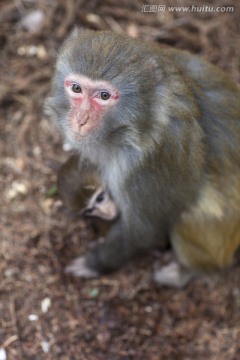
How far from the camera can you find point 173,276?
507 centimetres

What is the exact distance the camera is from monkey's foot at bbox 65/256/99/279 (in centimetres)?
492

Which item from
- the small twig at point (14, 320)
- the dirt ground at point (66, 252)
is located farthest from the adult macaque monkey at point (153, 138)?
the small twig at point (14, 320)

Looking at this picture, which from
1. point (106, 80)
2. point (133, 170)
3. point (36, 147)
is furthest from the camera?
point (36, 147)

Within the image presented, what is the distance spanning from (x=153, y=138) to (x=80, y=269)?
153 cm

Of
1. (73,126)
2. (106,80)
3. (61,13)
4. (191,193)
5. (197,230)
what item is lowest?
(197,230)

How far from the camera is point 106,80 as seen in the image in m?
3.64

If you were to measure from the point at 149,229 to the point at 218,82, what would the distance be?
1.11m

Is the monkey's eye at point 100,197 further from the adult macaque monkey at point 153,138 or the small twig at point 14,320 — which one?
the small twig at point 14,320

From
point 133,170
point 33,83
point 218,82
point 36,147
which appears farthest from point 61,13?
point 133,170

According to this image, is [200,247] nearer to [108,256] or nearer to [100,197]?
[108,256]

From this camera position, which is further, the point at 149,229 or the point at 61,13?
the point at 61,13

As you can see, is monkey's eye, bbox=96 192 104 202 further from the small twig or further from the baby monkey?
the small twig

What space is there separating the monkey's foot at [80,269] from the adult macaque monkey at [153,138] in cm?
5

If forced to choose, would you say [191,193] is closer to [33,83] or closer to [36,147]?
[36,147]
